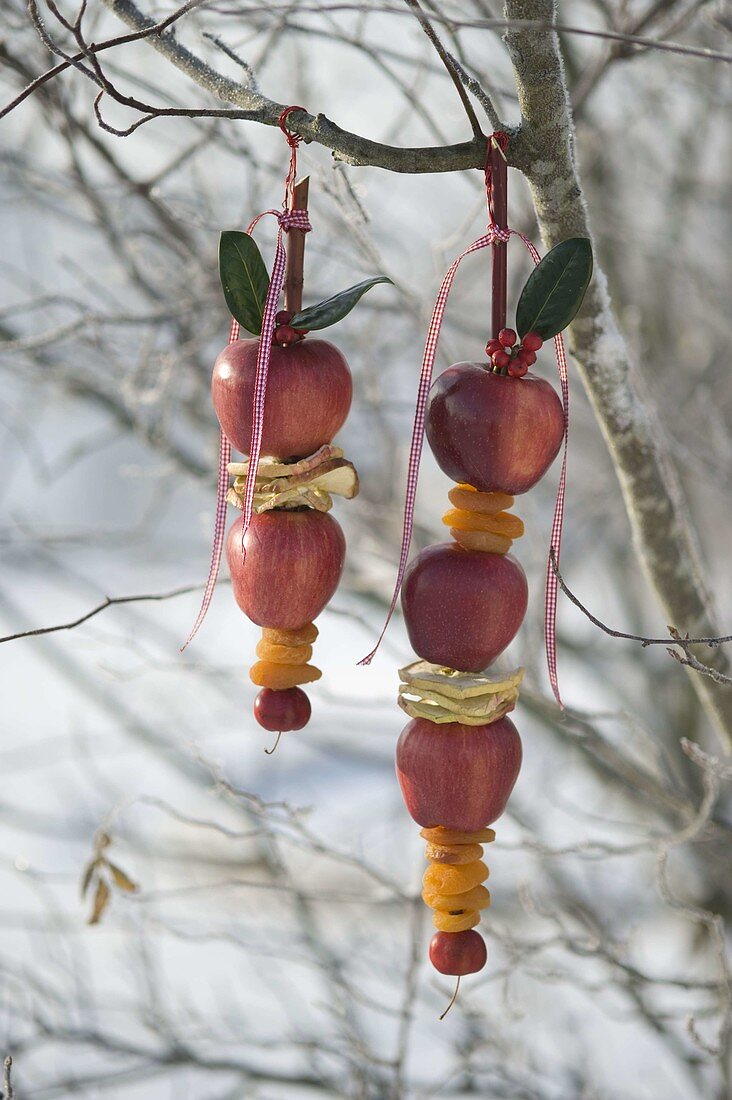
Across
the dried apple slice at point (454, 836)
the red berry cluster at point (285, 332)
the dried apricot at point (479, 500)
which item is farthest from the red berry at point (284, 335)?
the dried apple slice at point (454, 836)

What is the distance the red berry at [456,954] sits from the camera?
0.44 metres

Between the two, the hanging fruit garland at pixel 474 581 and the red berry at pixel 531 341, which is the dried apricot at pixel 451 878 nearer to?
the hanging fruit garland at pixel 474 581

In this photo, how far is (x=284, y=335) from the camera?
0.44 metres

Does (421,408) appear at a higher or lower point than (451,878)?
higher

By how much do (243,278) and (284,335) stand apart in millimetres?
31

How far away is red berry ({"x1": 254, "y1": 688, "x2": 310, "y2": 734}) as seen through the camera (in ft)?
1.52

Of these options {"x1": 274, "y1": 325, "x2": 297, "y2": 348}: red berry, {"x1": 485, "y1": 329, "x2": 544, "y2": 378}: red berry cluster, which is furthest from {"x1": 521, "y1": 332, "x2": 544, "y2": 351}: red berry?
{"x1": 274, "y1": 325, "x2": 297, "y2": 348}: red berry

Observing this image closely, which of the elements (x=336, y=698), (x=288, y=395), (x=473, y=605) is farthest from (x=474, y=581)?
(x=336, y=698)

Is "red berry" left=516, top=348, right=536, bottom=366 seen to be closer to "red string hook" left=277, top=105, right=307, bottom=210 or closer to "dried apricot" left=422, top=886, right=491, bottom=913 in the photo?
"red string hook" left=277, top=105, right=307, bottom=210

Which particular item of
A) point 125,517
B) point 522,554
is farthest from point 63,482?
point 522,554

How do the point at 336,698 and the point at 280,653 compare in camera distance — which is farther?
the point at 336,698

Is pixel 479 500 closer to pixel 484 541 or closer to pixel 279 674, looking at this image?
pixel 484 541

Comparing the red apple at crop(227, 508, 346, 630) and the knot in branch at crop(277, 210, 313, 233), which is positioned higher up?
the knot in branch at crop(277, 210, 313, 233)

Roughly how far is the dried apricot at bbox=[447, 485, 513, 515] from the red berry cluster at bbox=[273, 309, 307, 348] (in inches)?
3.9
